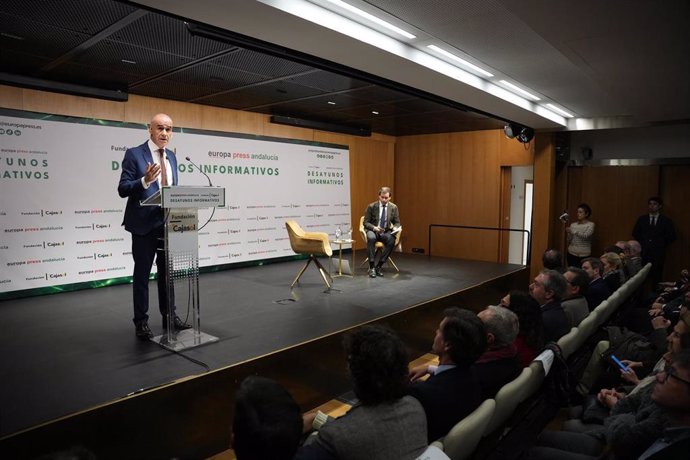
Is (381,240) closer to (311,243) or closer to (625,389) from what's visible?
(311,243)

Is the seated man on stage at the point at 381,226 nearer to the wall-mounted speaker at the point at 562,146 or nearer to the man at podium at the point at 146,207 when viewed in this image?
the wall-mounted speaker at the point at 562,146

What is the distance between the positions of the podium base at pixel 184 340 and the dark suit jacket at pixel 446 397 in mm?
1908

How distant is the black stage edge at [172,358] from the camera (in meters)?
2.29

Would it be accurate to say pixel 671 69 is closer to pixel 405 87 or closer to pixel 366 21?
pixel 405 87

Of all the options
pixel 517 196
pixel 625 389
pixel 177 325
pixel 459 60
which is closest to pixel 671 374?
pixel 625 389

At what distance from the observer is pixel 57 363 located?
2902 mm

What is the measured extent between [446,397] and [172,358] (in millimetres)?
1942

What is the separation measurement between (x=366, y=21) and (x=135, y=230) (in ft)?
7.38

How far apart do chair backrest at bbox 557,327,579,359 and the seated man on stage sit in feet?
11.7

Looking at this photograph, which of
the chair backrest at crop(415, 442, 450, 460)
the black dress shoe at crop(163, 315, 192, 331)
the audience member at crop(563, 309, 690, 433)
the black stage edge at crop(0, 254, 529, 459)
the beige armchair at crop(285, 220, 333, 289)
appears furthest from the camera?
the beige armchair at crop(285, 220, 333, 289)

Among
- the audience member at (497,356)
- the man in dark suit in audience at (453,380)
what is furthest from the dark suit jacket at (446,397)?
the audience member at (497,356)

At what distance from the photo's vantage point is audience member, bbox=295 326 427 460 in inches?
56.7

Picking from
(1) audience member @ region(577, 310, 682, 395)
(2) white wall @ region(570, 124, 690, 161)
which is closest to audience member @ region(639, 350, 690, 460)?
(1) audience member @ region(577, 310, 682, 395)

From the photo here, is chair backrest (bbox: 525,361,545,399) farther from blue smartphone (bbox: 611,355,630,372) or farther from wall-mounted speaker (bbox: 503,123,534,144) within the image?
wall-mounted speaker (bbox: 503,123,534,144)
